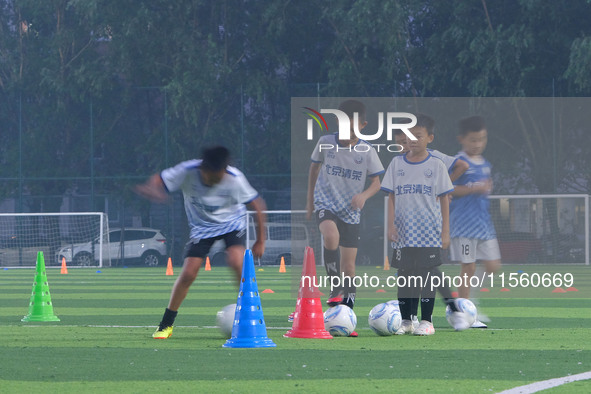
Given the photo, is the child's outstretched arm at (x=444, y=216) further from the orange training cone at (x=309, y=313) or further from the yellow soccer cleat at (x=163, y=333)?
the yellow soccer cleat at (x=163, y=333)

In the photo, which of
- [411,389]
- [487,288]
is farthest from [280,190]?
[411,389]

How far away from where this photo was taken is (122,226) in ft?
119

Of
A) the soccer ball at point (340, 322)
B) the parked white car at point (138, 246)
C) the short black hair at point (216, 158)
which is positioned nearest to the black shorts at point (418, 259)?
the soccer ball at point (340, 322)

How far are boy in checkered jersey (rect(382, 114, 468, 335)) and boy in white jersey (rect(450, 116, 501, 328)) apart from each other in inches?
47.6

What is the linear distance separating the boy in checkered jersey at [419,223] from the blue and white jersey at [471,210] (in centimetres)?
125

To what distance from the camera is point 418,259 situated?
9.88m

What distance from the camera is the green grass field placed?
671 cm

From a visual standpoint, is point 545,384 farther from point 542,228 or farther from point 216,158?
point 542,228

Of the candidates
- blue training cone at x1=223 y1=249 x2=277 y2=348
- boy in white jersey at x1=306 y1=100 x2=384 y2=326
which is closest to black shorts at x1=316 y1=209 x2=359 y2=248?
boy in white jersey at x1=306 y1=100 x2=384 y2=326

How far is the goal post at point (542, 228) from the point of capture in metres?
30.5

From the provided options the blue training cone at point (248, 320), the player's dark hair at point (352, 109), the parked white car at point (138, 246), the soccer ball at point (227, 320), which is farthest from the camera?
the parked white car at point (138, 246)

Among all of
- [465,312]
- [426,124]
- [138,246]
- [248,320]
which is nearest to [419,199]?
[426,124]

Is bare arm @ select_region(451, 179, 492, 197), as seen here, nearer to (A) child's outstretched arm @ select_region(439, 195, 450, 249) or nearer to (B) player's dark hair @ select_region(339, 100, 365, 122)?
(A) child's outstretched arm @ select_region(439, 195, 450, 249)

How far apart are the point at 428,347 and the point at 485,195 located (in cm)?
294
